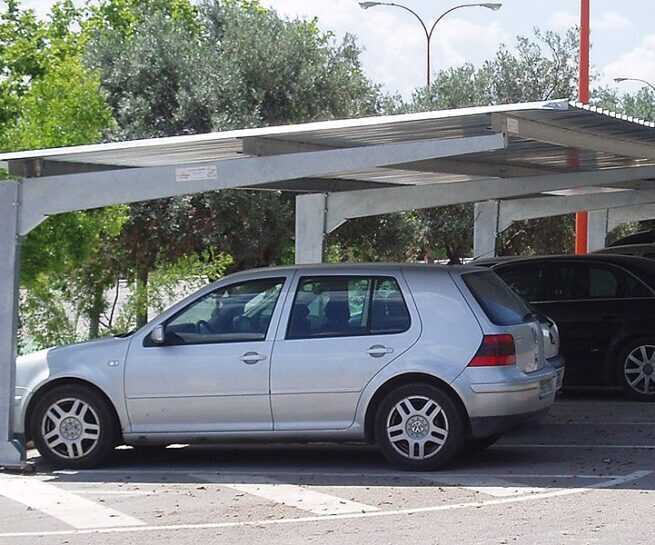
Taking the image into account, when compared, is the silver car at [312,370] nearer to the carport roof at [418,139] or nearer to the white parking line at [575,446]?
the white parking line at [575,446]

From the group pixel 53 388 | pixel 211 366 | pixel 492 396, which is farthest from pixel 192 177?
pixel 492 396

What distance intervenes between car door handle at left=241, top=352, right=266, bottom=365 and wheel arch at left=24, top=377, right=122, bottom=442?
3.72 ft

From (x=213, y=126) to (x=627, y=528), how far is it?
13.3 meters

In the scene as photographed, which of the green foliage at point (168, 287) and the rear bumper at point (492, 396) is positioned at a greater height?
the green foliage at point (168, 287)

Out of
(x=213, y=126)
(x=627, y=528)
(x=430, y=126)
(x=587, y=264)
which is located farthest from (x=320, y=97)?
(x=627, y=528)

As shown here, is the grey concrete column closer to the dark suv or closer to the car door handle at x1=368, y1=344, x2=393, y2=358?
the car door handle at x1=368, y1=344, x2=393, y2=358

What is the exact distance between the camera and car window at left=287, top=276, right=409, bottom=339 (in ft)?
34.5

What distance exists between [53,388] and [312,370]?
6.98 ft

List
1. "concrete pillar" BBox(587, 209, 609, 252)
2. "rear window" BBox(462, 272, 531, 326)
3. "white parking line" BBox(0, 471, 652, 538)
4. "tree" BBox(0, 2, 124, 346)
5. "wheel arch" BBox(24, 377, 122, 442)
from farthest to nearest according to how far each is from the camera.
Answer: "concrete pillar" BBox(587, 209, 609, 252) → "tree" BBox(0, 2, 124, 346) → "wheel arch" BBox(24, 377, 122, 442) → "rear window" BBox(462, 272, 531, 326) → "white parking line" BBox(0, 471, 652, 538)

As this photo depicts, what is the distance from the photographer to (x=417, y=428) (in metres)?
10.4

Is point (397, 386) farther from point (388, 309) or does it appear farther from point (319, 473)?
point (319, 473)

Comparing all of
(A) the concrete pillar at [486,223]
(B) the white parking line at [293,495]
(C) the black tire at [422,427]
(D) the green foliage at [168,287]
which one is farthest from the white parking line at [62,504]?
(A) the concrete pillar at [486,223]

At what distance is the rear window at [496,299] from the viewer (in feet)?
34.5

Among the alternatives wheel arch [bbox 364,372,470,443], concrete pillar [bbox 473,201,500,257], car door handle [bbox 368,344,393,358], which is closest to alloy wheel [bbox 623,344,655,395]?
wheel arch [bbox 364,372,470,443]
